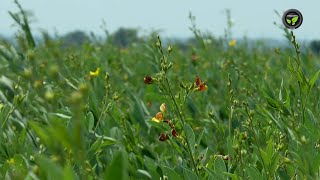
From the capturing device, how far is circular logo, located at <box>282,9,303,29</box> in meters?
1.24

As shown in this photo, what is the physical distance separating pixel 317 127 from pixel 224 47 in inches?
97.5

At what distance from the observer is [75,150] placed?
19.6 inches

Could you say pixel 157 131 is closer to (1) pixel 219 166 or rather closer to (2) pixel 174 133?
(2) pixel 174 133

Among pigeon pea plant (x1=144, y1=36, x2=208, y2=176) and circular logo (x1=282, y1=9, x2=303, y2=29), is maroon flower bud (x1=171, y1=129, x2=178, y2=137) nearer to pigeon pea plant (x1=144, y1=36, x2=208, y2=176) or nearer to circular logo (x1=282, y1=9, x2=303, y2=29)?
pigeon pea plant (x1=144, y1=36, x2=208, y2=176)

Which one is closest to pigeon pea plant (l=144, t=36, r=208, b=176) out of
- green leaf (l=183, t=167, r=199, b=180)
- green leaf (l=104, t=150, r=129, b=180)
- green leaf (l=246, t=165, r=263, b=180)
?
green leaf (l=183, t=167, r=199, b=180)

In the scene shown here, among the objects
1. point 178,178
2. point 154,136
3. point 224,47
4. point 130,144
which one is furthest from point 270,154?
point 224,47

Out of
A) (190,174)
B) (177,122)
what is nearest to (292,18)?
(177,122)

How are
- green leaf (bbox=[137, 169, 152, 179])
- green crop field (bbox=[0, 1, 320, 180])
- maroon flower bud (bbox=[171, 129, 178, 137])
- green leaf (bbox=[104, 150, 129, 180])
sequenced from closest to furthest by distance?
green leaf (bbox=[104, 150, 129, 180]), green crop field (bbox=[0, 1, 320, 180]), maroon flower bud (bbox=[171, 129, 178, 137]), green leaf (bbox=[137, 169, 152, 179])

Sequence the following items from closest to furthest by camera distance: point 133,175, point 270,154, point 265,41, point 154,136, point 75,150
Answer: point 75,150 < point 270,154 < point 133,175 < point 154,136 < point 265,41

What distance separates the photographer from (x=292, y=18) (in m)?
1.25

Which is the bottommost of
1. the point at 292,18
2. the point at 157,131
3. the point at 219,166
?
the point at 157,131

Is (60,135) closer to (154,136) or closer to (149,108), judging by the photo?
(154,136)

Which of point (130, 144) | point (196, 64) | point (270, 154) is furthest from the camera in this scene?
point (196, 64)

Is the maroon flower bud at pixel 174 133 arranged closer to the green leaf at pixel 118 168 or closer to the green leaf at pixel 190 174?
the green leaf at pixel 190 174
